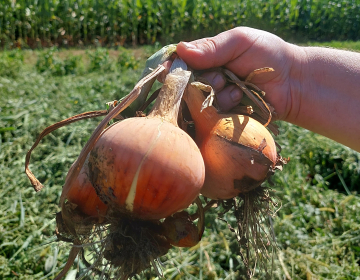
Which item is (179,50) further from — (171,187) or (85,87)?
(85,87)

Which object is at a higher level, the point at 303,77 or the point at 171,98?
the point at 171,98

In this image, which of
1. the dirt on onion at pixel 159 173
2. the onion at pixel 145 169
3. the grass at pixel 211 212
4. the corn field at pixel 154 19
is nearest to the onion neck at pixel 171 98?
the dirt on onion at pixel 159 173

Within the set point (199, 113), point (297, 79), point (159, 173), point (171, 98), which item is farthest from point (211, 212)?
point (159, 173)

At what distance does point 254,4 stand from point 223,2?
50.8 inches

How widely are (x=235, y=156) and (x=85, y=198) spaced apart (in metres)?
0.60

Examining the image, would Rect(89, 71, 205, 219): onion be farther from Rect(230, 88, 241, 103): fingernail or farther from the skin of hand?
the skin of hand

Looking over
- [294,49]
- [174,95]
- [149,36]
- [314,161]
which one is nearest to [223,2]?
[149,36]

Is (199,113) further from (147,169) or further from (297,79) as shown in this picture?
(297,79)

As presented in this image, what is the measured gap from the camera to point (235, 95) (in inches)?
61.1

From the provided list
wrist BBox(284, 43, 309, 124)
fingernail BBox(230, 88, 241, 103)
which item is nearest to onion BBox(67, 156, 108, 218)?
fingernail BBox(230, 88, 241, 103)

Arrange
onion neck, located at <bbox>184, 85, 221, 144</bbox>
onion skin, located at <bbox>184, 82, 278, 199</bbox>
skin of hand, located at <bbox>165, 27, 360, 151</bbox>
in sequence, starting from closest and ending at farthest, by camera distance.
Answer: onion skin, located at <bbox>184, 82, 278, 199</bbox> → onion neck, located at <bbox>184, 85, 221, 144</bbox> → skin of hand, located at <bbox>165, 27, 360, 151</bbox>

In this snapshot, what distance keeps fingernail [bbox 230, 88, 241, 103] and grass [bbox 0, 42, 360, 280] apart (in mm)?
993

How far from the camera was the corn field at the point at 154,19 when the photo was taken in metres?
9.64

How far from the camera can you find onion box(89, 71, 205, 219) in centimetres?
102
